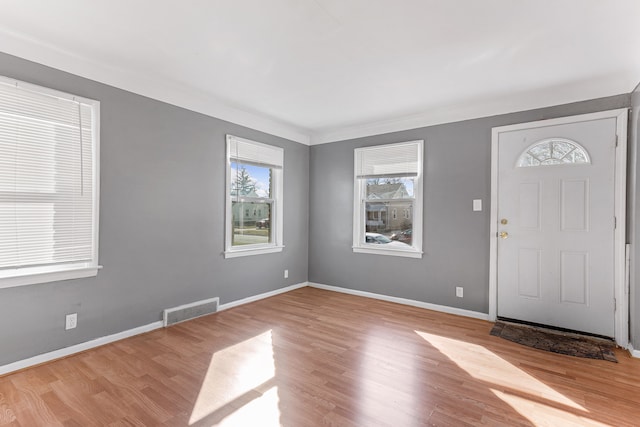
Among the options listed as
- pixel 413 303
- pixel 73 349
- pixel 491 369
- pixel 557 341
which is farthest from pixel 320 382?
pixel 557 341

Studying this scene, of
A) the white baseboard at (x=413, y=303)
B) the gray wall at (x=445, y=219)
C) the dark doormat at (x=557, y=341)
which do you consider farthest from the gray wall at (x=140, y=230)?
the dark doormat at (x=557, y=341)

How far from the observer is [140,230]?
10.4 ft

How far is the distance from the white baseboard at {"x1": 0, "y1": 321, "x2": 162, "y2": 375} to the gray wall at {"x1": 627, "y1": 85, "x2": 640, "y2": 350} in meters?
4.56

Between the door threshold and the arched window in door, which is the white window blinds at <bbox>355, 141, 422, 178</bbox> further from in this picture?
the door threshold

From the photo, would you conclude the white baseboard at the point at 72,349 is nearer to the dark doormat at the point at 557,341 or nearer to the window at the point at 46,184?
the window at the point at 46,184

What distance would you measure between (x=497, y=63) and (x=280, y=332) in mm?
3276

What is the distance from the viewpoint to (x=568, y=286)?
10.7ft

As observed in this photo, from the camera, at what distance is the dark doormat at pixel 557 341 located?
2.83m

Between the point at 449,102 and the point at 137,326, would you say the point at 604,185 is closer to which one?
the point at 449,102

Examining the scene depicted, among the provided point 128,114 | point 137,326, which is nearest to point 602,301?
point 137,326

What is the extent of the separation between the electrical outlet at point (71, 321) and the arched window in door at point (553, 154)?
15.4 feet

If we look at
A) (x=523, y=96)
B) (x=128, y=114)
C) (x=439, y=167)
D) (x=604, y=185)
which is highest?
(x=523, y=96)

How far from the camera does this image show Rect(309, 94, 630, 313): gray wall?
3748 mm

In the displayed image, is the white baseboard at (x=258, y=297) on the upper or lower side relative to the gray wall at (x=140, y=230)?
lower
